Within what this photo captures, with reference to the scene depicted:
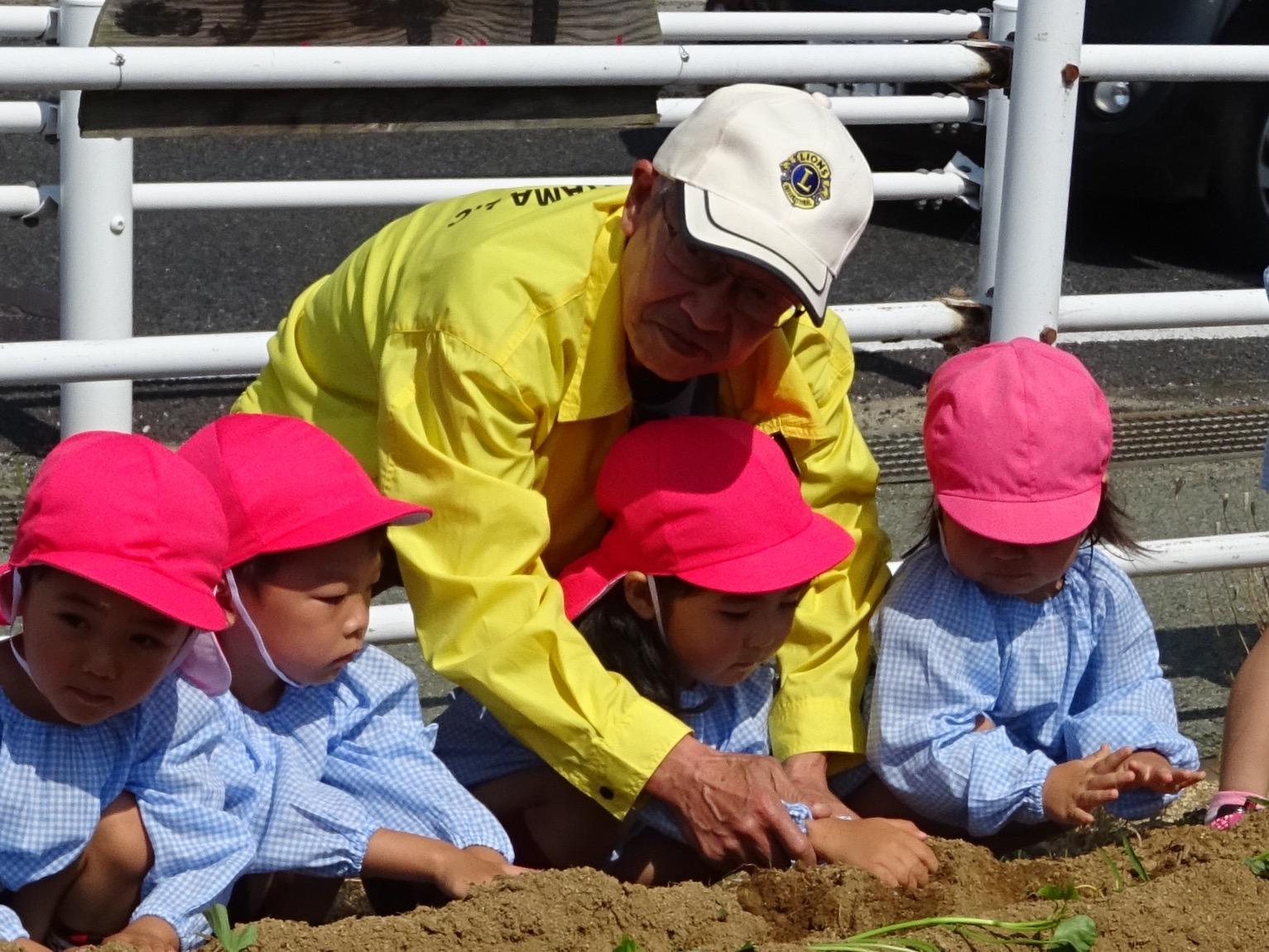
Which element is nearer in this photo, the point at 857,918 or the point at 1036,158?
the point at 857,918

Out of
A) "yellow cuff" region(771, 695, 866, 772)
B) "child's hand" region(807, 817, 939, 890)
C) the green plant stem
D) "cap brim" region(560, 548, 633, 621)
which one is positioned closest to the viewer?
the green plant stem

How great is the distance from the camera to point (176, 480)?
7.54 ft

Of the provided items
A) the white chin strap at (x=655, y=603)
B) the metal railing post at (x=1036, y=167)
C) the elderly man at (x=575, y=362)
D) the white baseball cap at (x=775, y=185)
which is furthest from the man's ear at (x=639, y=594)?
the metal railing post at (x=1036, y=167)

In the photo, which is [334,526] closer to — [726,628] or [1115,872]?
[726,628]

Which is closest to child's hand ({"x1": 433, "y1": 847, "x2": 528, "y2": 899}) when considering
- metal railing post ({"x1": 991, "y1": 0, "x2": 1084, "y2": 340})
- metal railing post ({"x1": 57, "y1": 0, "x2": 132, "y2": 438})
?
metal railing post ({"x1": 991, "y1": 0, "x2": 1084, "y2": 340})

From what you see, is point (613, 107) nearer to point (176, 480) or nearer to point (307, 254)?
point (176, 480)

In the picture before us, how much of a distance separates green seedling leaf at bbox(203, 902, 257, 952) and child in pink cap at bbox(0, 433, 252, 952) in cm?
7

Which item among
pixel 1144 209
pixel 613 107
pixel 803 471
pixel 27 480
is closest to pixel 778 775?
pixel 803 471

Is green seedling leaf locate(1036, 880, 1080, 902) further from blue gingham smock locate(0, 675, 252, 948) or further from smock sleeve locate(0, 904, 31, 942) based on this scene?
smock sleeve locate(0, 904, 31, 942)

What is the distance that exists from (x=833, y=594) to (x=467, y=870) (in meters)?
0.82

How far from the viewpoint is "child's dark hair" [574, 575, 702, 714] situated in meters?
2.83

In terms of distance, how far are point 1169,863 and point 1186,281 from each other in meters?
4.97

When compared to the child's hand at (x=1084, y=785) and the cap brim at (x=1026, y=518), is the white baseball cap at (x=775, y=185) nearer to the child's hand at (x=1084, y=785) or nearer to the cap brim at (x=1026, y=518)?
the cap brim at (x=1026, y=518)

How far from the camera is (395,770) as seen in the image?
105 inches
